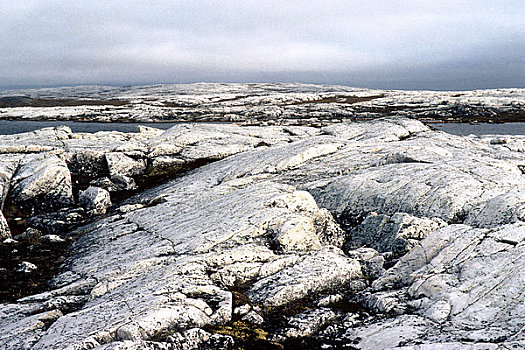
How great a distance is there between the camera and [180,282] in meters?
19.2

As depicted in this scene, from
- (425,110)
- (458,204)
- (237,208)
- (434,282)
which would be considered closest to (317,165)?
(237,208)

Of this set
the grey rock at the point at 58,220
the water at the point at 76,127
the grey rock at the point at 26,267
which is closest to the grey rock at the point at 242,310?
the grey rock at the point at 26,267

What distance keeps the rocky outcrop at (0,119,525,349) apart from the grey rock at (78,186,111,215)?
5.03 feet

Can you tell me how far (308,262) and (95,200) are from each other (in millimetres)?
25819

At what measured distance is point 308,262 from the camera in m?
21.2

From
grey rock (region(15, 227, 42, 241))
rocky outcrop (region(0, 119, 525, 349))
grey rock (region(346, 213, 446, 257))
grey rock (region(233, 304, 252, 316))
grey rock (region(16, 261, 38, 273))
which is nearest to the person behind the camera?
rocky outcrop (region(0, 119, 525, 349))

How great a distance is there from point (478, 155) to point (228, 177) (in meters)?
24.2

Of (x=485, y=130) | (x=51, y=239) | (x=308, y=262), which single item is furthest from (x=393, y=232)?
(x=485, y=130)

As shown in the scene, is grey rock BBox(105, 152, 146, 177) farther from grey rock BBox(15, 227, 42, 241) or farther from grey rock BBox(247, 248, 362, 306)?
grey rock BBox(247, 248, 362, 306)

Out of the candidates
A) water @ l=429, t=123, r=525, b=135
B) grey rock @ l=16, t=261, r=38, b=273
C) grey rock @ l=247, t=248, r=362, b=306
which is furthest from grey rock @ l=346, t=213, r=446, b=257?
water @ l=429, t=123, r=525, b=135

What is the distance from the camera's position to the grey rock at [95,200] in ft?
124

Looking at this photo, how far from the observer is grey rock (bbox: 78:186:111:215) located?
37731 millimetres

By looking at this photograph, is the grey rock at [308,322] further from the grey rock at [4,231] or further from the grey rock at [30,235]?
the grey rock at [4,231]

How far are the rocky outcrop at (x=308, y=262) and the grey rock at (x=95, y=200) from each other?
153 centimetres
